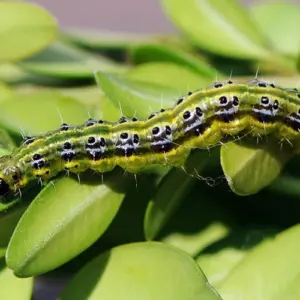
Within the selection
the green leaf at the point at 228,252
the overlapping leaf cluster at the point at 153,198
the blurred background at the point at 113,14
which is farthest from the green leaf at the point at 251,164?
the blurred background at the point at 113,14

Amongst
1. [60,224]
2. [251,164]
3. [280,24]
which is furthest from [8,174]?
[280,24]

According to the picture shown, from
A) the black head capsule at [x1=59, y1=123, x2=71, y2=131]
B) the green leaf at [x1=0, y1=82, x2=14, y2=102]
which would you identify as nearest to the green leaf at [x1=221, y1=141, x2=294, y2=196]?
the black head capsule at [x1=59, y1=123, x2=71, y2=131]

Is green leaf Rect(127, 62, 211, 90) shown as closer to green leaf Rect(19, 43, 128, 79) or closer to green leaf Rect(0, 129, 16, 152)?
green leaf Rect(19, 43, 128, 79)

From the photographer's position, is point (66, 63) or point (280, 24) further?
point (280, 24)

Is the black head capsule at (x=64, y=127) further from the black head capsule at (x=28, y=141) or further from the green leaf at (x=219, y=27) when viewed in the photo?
the green leaf at (x=219, y=27)

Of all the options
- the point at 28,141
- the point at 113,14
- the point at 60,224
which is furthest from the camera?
the point at 113,14

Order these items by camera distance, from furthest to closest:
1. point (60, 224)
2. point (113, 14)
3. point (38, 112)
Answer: point (113, 14)
point (38, 112)
point (60, 224)

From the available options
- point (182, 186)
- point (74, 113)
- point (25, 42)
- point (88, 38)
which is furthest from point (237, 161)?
point (88, 38)

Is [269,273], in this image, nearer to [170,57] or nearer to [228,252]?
[228,252]
